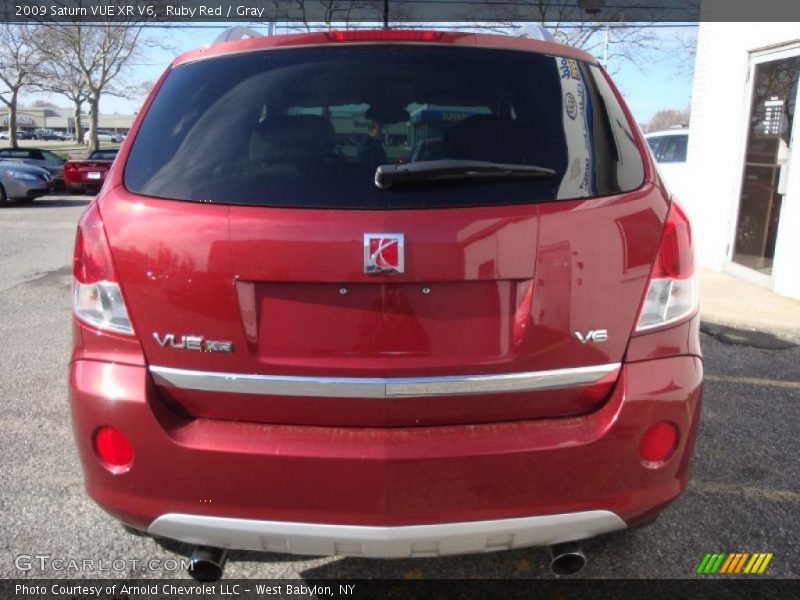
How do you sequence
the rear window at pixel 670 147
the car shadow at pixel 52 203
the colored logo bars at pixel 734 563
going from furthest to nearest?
the car shadow at pixel 52 203, the rear window at pixel 670 147, the colored logo bars at pixel 734 563

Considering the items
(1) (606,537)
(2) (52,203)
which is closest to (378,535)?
(1) (606,537)

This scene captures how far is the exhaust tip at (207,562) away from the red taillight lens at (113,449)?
359mm

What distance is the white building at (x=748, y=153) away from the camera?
268 inches

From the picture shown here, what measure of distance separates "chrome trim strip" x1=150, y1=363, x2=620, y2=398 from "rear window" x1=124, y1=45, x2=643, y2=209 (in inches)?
19.5

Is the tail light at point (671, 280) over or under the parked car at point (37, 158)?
over

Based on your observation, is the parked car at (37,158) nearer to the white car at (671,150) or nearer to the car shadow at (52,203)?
the car shadow at (52,203)

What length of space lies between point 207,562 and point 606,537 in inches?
63.4

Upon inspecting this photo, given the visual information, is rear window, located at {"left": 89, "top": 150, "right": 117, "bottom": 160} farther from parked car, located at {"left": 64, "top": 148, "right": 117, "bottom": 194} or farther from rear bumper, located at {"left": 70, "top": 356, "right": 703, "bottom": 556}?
rear bumper, located at {"left": 70, "top": 356, "right": 703, "bottom": 556}

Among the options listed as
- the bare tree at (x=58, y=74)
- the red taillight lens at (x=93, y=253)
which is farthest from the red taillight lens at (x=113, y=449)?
the bare tree at (x=58, y=74)

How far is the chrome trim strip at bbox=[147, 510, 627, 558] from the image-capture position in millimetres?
1798

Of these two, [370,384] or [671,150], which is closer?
[370,384]

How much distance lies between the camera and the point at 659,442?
1901 mm

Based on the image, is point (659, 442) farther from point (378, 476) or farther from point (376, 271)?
point (376, 271)

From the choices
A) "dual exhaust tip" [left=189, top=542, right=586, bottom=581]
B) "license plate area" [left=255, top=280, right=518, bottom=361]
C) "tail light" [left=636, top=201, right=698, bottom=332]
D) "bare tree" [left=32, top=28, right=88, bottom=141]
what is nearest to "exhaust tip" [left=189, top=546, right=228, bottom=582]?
"dual exhaust tip" [left=189, top=542, right=586, bottom=581]
